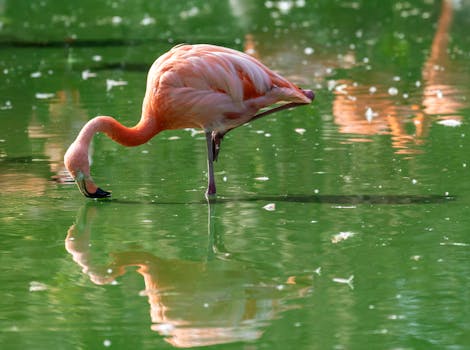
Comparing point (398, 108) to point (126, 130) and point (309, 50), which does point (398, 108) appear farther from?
point (309, 50)

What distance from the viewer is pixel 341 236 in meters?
5.89

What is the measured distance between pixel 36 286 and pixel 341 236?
1.68 metres

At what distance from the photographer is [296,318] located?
4695 mm

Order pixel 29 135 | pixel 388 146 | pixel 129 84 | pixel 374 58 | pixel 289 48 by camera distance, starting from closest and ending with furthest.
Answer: pixel 388 146 < pixel 29 135 < pixel 129 84 < pixel 374 58 < pixel 289 48

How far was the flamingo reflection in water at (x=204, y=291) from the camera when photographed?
458 cm

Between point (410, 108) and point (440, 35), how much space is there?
428 cm

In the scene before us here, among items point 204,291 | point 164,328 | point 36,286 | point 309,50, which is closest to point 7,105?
point 309,50

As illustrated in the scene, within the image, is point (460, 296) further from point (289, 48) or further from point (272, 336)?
point (289, 48)

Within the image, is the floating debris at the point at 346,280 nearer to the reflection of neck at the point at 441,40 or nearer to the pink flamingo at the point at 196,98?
the pink flamingo at the point at 196,98

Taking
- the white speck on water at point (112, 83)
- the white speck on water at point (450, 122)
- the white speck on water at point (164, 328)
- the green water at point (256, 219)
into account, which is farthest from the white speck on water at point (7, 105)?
the white speck on water at point (164, 328)

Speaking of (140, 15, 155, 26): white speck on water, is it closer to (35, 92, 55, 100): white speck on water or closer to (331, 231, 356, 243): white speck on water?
(35, 92, 55, 100): white speck on water

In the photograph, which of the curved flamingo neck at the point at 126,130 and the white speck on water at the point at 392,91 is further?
the white speck on water at the point at 392,91

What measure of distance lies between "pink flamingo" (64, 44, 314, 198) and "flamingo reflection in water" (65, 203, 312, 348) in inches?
25.2

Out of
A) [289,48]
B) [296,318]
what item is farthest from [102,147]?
[289,48]
